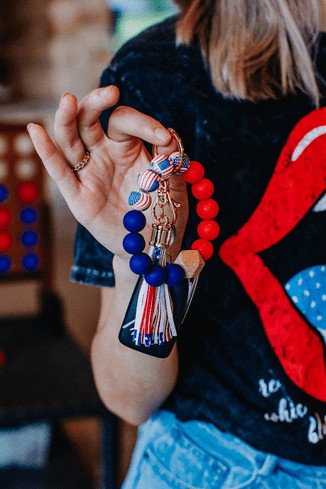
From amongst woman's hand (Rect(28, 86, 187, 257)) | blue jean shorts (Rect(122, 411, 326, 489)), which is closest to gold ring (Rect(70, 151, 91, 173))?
woman's hand (Rect(28, 86, 187, 257))

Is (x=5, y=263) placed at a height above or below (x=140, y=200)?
below

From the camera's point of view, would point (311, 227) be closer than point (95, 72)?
Yes

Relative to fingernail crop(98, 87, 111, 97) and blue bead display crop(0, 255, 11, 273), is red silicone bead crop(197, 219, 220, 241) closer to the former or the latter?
fingernail crop(98, 87, 111, 97)

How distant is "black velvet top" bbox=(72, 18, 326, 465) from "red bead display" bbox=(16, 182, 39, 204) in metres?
Answer: 0.78

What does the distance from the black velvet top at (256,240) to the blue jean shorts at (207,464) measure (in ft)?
0.05

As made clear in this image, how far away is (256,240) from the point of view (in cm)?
72

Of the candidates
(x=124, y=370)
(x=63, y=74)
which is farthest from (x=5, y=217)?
(x=63, y=74)

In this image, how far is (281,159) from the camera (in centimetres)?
71

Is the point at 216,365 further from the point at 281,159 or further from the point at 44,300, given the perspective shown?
the point at 44,300

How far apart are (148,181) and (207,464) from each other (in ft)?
1.08

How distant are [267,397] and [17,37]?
352 centimetres

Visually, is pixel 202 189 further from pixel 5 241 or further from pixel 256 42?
pixel 5 241

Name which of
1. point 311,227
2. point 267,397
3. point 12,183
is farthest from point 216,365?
point 12,183

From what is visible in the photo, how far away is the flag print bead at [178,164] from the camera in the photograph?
0.56m
